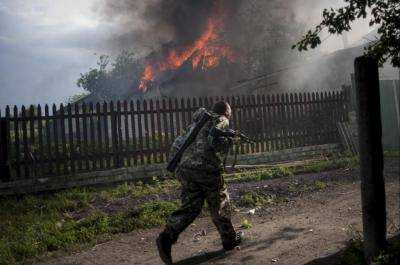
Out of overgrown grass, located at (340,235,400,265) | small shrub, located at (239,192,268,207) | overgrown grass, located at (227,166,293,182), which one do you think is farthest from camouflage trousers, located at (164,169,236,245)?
overgrown grass, located at (227,166,293,182)

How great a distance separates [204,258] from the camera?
5.15 m

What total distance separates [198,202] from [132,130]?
19.5ft

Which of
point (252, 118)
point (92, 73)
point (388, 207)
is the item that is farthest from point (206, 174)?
point (92, 73)

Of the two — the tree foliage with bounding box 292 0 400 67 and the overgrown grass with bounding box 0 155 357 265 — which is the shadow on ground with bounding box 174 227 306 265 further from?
the tree foliage with bounding box 292 0 400 67

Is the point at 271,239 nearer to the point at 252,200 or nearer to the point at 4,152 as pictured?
the point at 252,200

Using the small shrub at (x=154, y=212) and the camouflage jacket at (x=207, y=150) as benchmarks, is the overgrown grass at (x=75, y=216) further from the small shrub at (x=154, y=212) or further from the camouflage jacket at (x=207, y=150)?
the camouflage jacket at (x=207, y=150)

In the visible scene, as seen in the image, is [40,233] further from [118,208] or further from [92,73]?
[92,73]

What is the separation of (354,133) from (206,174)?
10067 millimetres

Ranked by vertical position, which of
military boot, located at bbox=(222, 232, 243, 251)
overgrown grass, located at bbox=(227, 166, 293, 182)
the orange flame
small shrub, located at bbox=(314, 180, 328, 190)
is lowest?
military boot, located at bbox=(222, 232, 243, 251)

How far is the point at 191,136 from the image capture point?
5.15m

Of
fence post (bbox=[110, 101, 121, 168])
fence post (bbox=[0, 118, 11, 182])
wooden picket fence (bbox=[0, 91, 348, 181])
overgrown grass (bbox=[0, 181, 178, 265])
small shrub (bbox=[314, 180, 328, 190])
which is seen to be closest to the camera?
overgrown grass (bbox=[0, 181, 178, 265])

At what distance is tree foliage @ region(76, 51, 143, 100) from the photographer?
3114 centimetres

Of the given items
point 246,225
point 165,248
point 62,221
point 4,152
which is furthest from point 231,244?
point 4,152

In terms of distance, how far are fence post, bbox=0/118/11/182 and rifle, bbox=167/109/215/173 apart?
5610 mm
